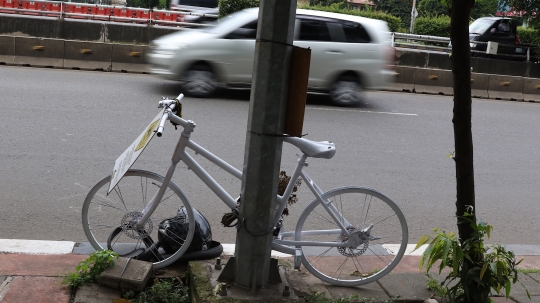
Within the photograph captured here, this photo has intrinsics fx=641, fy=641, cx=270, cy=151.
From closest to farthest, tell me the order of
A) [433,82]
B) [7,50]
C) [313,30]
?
[313,30], [7,50], [433,82]

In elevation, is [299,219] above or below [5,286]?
above

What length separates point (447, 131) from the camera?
1105 centimetres

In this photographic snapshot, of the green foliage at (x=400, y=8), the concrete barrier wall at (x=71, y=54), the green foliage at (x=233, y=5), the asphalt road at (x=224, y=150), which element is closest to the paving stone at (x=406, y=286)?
the asphalt road at (x=224, y=150)

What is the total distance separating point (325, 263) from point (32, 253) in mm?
2178

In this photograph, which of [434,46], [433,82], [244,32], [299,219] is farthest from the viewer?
[434,46]

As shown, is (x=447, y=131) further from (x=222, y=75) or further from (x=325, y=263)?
(x=325, y=263)

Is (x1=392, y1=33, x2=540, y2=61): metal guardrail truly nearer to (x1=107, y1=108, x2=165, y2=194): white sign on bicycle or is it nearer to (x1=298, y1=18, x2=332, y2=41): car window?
(x1=298, y1=18, x2=332, y2=41): car window

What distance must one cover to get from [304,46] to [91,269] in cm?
849

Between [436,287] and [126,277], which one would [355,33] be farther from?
[126,277]

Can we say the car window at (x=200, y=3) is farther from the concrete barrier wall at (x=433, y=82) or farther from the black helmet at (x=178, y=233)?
the black helmet at (x=178, y=233)

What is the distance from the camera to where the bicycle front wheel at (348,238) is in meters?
4.41

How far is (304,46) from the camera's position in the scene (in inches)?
471

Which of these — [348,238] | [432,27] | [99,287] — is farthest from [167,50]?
[432,27]

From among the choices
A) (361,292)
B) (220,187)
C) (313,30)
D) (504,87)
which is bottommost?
(361,292)
